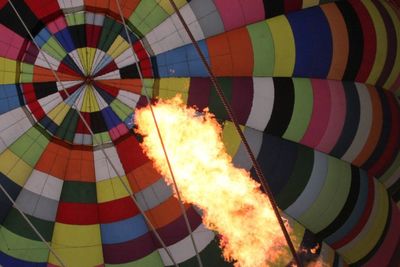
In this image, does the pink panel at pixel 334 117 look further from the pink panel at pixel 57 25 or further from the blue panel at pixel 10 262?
the blue panel at pixel 10 262

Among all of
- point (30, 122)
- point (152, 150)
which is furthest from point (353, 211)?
point (30, 122)

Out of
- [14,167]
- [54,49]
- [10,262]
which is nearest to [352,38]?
[54,49]

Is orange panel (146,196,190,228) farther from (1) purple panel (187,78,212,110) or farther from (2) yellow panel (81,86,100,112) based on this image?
(2) yellow panel (81,86,100,112)

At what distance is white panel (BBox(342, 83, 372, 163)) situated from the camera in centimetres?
645

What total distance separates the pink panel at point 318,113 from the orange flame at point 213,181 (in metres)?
0.92

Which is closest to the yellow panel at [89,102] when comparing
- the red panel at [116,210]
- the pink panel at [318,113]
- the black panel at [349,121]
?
the red panel at [116,210]

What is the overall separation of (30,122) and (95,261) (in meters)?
1.79

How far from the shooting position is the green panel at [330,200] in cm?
625

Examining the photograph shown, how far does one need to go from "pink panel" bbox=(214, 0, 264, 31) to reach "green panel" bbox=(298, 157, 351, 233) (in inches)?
79.1

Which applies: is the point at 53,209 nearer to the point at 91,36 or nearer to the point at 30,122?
the point at 30,122

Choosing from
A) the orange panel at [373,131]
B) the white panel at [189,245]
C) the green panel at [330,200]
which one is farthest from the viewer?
the orange panel at [373,131]

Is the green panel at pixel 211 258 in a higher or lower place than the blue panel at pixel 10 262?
lower

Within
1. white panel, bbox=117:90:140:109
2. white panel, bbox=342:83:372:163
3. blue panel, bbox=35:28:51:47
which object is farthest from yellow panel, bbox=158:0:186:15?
white panel, bbox=342:83:372:163

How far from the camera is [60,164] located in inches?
230
